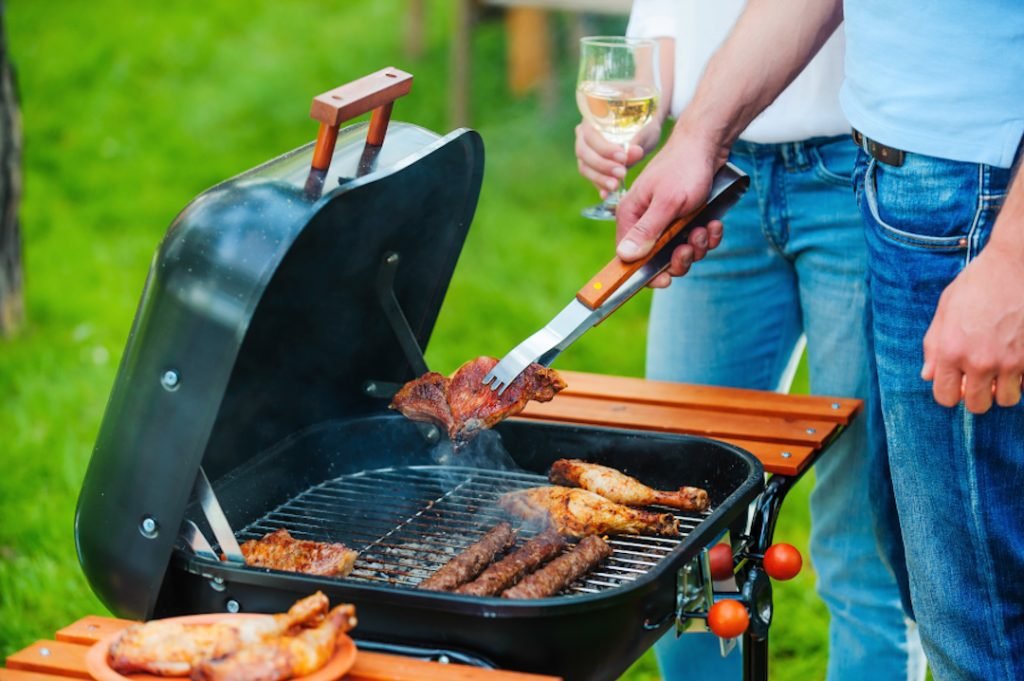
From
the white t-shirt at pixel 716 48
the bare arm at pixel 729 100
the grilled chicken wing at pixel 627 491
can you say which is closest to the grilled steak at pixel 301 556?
the grilled chicken wing at pixel 627 491

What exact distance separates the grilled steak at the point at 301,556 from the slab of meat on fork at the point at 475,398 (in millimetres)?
306

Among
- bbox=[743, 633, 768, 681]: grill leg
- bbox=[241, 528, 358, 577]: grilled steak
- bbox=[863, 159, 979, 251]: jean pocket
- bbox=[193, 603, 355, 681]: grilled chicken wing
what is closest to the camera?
bbox=[193, 603, 355, 681]: grilled chicken wing

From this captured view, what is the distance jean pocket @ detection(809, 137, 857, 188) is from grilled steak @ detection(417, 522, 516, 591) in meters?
0.99

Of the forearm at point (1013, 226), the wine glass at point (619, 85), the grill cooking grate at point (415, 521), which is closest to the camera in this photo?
the forearm at point (1013, 226)

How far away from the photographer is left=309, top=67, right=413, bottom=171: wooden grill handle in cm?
193

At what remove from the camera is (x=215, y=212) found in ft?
6.04

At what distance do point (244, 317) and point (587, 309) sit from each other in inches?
26.4

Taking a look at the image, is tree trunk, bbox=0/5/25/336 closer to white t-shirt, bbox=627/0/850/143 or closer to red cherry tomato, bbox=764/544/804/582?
white t-shirt, bbox=627/0/850/143

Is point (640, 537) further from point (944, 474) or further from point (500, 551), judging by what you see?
point (944, 474)

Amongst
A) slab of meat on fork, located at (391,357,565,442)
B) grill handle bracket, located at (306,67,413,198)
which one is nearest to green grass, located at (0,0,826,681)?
slab of meat on fork, located at (391,357,565,442)

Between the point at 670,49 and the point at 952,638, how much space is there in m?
1.37

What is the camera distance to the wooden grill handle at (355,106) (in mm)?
1931

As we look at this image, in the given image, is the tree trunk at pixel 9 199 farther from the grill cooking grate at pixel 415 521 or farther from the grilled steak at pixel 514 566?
the grilled steak at pixel 514 566

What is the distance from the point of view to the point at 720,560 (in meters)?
2.18
